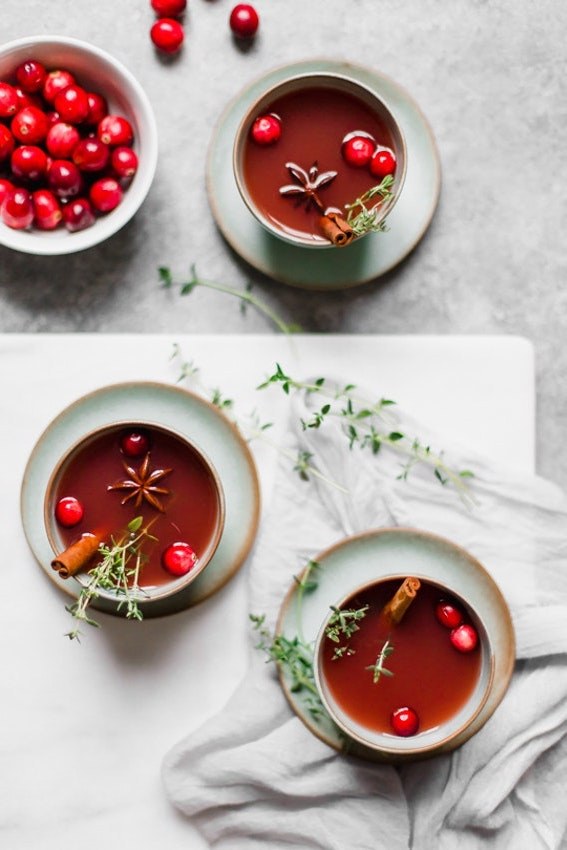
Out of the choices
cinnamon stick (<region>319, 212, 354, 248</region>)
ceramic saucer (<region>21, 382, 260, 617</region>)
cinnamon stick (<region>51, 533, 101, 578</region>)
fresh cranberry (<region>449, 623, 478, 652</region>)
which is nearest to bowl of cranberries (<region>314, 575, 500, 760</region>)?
fresh cranberry (<region>449, 623, 478, 652</region>)

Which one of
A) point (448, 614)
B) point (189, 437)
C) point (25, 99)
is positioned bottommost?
point (448, 614)

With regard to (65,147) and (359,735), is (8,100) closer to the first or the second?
(65,147)

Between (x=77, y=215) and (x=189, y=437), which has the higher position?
(x=77, y=215)

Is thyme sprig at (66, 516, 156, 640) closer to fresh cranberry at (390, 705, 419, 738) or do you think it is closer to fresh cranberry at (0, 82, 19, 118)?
fresh cranberry at (390, 705, 419, 738)

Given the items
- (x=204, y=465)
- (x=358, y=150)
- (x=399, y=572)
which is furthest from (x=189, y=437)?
(x=358, y=150)

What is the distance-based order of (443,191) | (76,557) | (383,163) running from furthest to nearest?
(443,191) < (383,163) < (76,557)

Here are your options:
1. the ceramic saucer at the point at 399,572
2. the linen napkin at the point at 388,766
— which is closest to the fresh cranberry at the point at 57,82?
the linen napkin at the point at 388,766

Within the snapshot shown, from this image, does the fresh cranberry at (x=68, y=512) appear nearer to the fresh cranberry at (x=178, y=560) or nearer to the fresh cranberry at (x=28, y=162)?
the fresh cranberry at (x=178, y=560)
